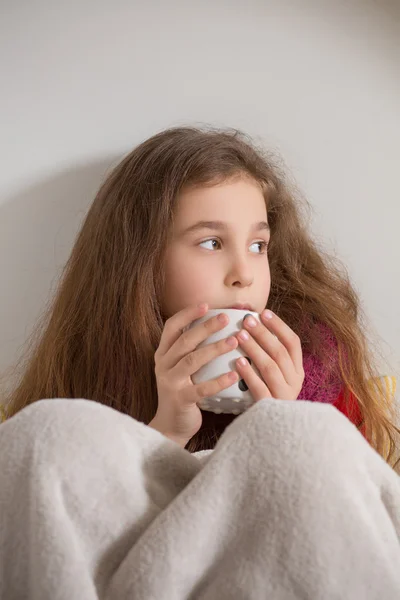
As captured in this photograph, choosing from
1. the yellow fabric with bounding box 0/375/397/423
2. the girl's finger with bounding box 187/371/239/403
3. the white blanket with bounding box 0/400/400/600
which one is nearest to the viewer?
the white blanket with bounding box 0/400/400/600

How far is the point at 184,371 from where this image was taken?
3.08ft

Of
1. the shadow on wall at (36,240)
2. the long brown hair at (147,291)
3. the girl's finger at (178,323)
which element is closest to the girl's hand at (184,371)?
the girl's finger at (178,323)

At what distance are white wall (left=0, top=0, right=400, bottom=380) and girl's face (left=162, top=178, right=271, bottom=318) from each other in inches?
10.2

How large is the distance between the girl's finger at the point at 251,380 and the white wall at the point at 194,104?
0.45 meters

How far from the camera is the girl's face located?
3.40 ft

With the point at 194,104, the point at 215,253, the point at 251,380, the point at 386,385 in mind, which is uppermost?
the point at 194,104

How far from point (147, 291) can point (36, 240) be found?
299 mm

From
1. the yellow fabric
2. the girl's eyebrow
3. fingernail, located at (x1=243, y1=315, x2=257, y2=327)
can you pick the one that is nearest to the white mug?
fingernail, located at (x1=243, y1=315, x2=257, y2=327)

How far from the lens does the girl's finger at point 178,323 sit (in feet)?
3.15

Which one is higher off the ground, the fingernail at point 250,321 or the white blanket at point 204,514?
the fingernail at point 250,321

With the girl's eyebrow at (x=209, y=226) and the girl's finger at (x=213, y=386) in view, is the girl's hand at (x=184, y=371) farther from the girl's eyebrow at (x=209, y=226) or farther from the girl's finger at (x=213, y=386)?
the girl's eyebrow at (x=209, y=226)

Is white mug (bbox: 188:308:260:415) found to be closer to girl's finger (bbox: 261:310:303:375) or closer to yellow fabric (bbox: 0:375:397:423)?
girl's finger (bbox: 261:310:303:375)

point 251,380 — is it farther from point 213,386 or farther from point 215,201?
point 215,201

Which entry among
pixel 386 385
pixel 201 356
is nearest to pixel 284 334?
pixel 201 356
